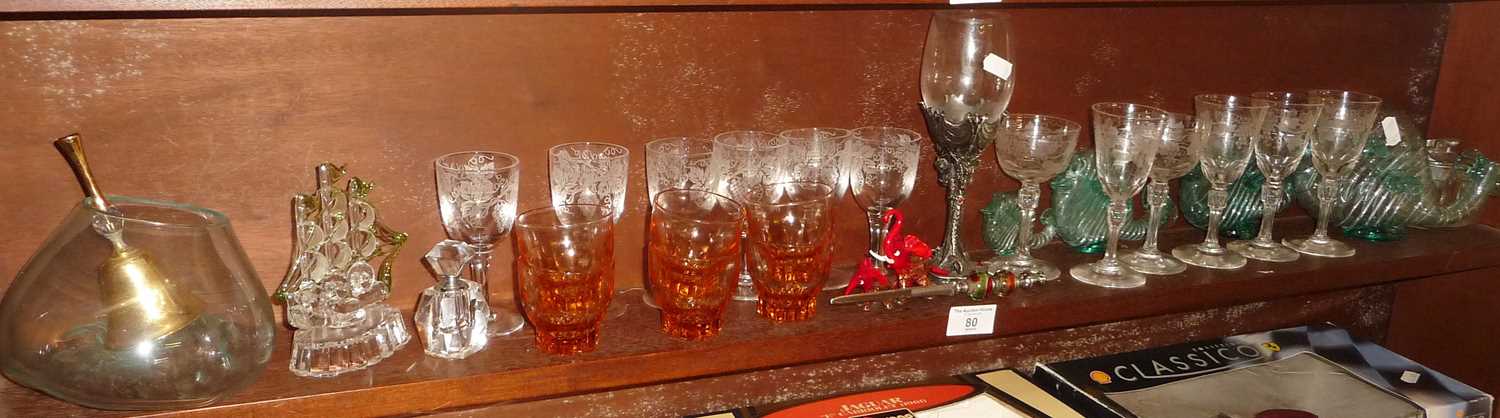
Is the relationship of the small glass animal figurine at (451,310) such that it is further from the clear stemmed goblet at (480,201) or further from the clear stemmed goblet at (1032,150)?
the clear stemmed goblet at (1032,150)

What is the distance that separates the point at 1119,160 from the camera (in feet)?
4.28

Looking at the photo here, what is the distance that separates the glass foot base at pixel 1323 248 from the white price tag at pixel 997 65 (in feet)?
1.80

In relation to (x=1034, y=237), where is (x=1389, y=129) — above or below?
above

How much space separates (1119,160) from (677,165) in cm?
52

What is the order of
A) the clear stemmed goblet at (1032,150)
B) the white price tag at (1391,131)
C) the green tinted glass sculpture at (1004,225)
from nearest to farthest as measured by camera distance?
the clear stemmed goblet at (1032,150) < the green tinted glass sculpture at (1004,225) < the white price tag at (1391,131)

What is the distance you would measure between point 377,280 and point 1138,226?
3.24ft

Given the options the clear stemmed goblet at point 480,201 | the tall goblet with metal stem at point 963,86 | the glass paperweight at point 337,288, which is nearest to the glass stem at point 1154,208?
the tall goblet with metal stem at point 963,86

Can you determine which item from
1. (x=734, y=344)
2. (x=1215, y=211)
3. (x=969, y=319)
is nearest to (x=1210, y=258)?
(x=1215, y=211)

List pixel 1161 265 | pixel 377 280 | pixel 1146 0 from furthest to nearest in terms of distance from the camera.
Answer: pixel 1161 265 → pixel 1146 0 → pixel 377 280

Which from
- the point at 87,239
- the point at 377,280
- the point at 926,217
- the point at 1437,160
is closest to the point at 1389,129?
the point at 1437,160

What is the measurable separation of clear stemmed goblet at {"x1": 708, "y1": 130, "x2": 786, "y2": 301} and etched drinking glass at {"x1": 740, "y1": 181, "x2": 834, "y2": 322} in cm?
1

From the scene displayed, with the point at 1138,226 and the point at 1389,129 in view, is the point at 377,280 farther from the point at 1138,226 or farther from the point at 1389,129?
the point at 1389,129

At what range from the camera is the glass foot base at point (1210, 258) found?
4.66ft

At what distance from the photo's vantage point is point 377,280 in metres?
1.11
